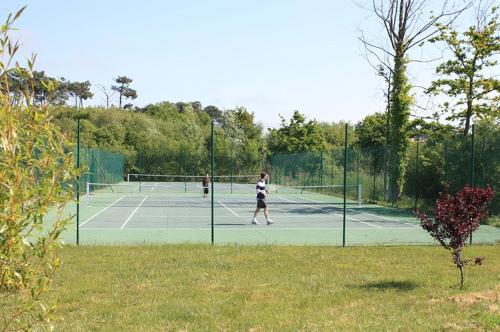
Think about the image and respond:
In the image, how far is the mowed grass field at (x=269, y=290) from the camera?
18.8ft

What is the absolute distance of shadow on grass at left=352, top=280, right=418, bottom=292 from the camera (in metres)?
7.38

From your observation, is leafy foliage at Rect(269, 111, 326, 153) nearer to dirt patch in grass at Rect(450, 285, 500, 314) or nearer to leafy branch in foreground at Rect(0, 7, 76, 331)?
dirt patch in grass at Rect(450, 285, 500, 314)

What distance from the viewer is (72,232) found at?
13477 millimetres

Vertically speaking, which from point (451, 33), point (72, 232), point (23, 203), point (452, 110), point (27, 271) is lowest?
point (72, 232)

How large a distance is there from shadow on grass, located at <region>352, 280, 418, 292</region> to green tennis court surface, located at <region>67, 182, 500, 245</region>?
15.0 feet

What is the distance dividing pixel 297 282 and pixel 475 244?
6.15 metres

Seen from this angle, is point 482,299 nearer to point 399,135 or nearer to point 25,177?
point 25,177

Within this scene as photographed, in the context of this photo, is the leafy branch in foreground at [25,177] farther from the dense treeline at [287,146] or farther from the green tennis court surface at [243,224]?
the green tennis court surface at [243,224]

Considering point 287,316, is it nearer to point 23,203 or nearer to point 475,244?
point 23,203

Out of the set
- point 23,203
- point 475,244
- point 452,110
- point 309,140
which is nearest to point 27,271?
point 23,203

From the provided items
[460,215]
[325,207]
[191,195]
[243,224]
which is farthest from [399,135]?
[460,215]

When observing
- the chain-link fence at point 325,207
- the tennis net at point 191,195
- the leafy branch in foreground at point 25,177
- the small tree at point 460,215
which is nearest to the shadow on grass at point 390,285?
the small tree at point 460,215

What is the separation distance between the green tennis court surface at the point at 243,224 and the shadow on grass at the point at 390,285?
4.58m

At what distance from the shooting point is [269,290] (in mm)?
7188
